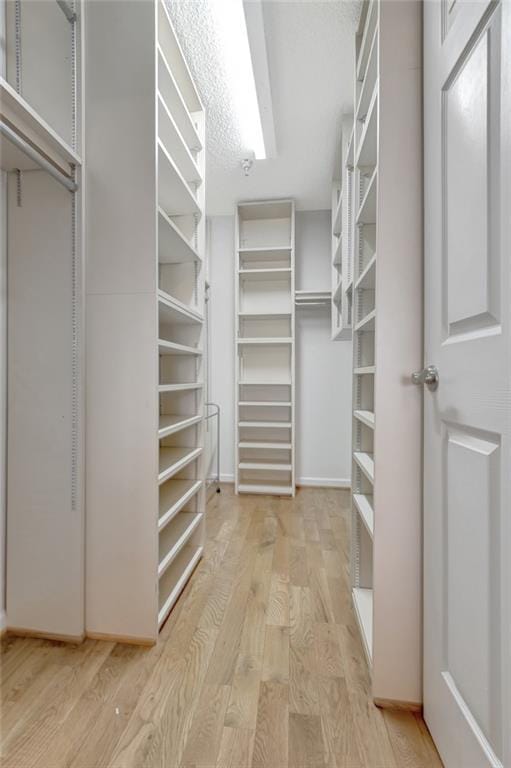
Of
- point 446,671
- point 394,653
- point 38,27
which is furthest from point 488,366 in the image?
point 38,27

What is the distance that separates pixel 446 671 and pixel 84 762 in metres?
0.98

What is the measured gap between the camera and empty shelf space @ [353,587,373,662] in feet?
4.13

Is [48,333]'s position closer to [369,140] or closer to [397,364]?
[397,364]

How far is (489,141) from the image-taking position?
71 centimetres

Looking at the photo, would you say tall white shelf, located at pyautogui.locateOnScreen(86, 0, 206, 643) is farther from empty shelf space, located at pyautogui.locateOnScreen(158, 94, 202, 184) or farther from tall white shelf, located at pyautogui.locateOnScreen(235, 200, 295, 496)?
tall white shelf, located at pyautogui.locateOnScreen(235, 200, 295, 496)

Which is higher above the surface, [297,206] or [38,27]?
[297,206]

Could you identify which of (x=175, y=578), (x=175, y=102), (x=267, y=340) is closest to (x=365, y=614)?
(x=175, y=578)

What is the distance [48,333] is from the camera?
139cm

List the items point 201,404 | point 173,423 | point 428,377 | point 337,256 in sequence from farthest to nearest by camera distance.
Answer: point 337,256 → point 201,404 → point 173,423 → point 428,377

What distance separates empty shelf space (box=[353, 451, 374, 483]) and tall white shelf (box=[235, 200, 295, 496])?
1697 millimetres

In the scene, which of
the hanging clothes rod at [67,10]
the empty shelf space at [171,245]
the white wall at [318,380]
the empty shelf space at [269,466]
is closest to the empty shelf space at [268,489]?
the empty shelf space at [269,466]

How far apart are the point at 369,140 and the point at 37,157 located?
48.4 inches

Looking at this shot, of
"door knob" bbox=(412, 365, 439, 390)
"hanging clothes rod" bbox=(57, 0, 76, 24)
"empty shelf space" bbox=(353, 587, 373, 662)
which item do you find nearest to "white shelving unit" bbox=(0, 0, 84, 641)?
"hanging clothes rod" bbox=(57, 0, 76, 24)

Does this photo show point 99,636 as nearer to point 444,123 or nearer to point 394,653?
point 394,653
